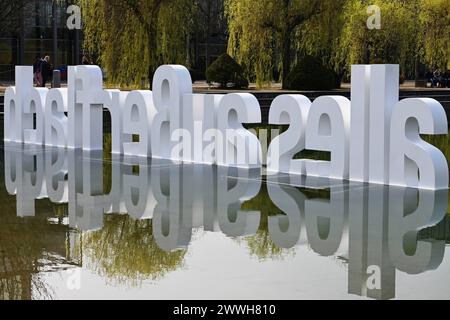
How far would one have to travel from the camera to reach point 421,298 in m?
6.10

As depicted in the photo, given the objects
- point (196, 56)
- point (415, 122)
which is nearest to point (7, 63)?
point (196, 56)

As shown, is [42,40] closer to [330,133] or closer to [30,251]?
[330,133]

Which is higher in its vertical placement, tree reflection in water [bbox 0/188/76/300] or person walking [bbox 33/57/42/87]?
person walking [bbox 33/57/42/87]

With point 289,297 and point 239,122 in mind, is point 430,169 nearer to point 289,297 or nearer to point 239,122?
point 239,122

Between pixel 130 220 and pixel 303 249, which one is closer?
pixel 303 249

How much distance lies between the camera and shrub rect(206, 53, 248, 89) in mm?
37688

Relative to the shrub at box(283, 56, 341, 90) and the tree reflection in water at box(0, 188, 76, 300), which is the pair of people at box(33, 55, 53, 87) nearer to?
the shrub at box(283, 56, 341, 90)

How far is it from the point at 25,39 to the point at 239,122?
4457 centimetres

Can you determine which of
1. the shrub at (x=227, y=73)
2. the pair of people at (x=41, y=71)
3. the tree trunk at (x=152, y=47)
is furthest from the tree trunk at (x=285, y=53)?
the pair of people at (x=41, y=71)

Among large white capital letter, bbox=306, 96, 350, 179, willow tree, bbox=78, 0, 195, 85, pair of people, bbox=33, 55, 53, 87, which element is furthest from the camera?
pair of people, bbox=33, 55, 53, 87

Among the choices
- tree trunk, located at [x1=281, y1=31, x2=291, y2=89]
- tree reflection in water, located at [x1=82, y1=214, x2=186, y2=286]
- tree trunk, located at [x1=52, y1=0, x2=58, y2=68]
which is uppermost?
tree trunk, located at [x1=52, y1=0, x2=58, y2=68]

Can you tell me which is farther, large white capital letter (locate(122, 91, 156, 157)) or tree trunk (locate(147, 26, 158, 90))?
tree trunk (locate(147, 26, 158, 90))

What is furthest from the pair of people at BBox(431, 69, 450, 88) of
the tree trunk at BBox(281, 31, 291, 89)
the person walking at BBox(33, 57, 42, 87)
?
the person walking at BBox(33, 57, 42, 87)

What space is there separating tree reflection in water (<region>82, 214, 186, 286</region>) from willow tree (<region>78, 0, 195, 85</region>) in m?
25.2
